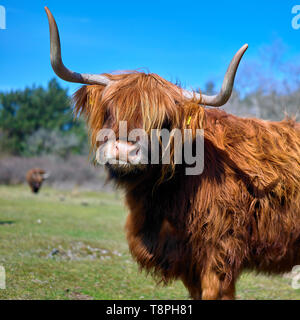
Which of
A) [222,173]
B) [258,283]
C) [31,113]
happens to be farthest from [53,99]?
[222,173]

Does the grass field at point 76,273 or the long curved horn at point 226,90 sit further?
the grass field at point 76,273

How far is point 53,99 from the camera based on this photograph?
128 ft

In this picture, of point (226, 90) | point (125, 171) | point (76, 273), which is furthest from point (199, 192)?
point (76, 273)

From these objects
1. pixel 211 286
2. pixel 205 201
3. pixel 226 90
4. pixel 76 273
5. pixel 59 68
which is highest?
pixel 59 68

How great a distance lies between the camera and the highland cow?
2.96 m

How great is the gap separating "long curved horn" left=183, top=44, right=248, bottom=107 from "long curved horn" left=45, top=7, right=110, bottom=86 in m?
0.82

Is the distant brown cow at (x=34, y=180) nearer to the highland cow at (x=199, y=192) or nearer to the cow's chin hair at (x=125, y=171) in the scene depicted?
the highland cow at (x=199, y=192)

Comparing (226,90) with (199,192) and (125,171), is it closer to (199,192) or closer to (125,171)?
(199,192)

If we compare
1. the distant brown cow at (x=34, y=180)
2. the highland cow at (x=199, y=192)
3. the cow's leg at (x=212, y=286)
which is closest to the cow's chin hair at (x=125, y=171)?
the highland cow at (x=199, y=192)

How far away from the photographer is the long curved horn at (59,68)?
9.55 feet

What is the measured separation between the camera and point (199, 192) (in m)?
3.12

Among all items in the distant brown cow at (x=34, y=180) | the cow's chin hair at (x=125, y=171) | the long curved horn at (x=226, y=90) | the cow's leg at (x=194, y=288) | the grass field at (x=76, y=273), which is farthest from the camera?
the distant brown cow at (x=34, y=180)

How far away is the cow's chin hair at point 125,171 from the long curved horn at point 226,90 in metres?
0.81

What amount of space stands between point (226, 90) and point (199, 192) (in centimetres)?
90
